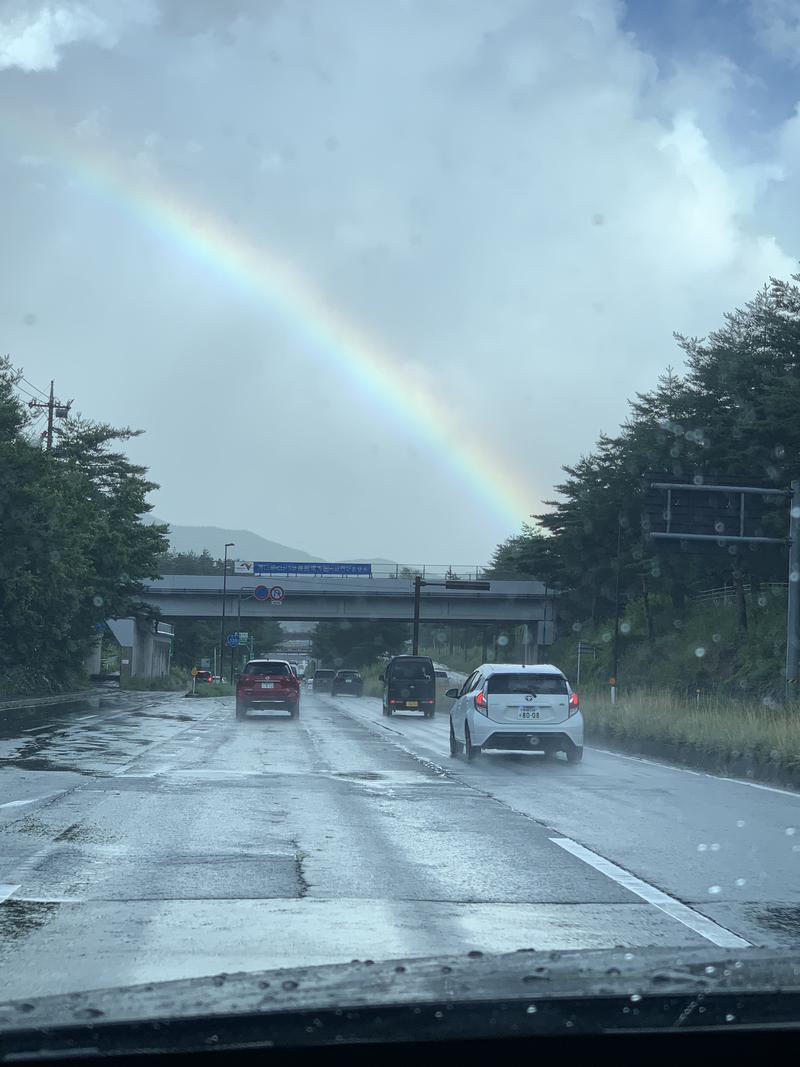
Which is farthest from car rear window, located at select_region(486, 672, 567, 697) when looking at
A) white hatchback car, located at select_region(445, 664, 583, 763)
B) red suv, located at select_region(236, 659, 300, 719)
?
red suv, located at select_region(236, 659, 300, 719)

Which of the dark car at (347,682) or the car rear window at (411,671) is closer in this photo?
the car rear window at (411,671)

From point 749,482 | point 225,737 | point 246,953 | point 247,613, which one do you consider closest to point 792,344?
point 749,482

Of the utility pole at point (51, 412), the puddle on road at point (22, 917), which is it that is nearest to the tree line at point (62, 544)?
the utility pole at point (51, 412)

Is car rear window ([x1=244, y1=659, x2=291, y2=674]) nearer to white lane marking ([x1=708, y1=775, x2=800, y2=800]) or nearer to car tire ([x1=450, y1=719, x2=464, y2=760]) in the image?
car tire ([x1=450, y1=719, x2=464, y2=760])

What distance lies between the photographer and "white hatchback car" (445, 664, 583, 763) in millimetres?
20234

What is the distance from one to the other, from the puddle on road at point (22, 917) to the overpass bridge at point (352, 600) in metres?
68.2

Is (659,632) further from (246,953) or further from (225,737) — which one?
(246,953)

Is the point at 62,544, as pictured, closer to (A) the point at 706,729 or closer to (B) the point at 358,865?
(A) the point at 706,729

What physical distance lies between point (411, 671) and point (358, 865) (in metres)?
41.7

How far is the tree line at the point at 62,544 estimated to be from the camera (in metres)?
42.6

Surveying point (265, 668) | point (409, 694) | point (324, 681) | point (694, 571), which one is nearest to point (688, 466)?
point (694, 571)

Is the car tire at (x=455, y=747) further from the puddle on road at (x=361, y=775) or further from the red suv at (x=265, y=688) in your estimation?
the red suv at (x=265, y=688)

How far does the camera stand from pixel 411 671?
50.9 m

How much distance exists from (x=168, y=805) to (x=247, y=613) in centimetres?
6872
